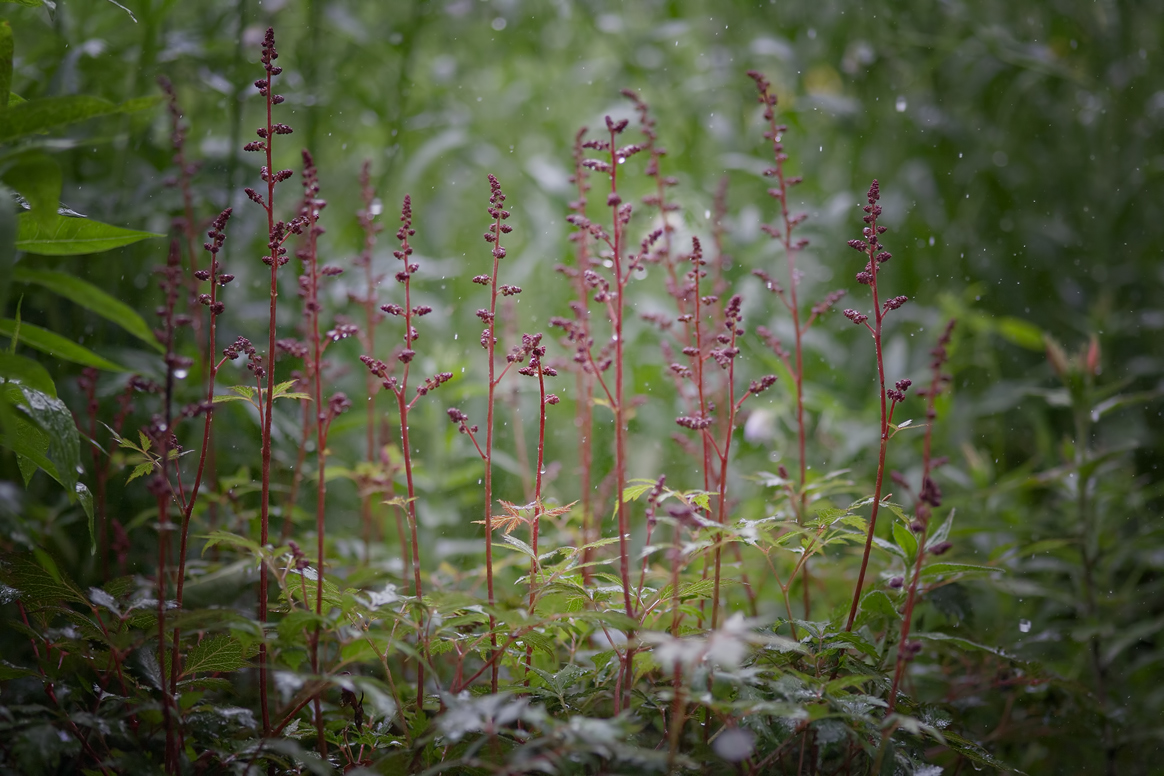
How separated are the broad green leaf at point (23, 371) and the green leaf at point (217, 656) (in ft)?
0.98

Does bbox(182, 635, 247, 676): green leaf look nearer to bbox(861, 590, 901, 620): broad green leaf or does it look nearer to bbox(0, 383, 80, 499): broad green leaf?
bbox(0, 383, 80, 499): broad green leaf

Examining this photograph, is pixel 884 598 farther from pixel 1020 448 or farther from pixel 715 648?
pixel 1020 448

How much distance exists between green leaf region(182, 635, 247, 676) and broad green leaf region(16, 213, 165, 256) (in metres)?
0.42

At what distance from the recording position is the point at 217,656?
78cm

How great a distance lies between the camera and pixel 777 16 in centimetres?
236

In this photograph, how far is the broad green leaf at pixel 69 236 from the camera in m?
0.78

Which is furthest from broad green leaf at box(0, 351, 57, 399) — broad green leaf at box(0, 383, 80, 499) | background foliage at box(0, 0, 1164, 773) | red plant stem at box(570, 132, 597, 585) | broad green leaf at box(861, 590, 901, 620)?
broad green leaf at box(861, 590, 901, 620)

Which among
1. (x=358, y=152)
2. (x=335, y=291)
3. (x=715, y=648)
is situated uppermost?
(x=358, y=152)

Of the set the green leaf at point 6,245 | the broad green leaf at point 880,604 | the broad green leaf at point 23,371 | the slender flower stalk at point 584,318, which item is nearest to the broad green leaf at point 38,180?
the green leaf at point 6,245

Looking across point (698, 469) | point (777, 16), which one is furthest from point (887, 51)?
point (698, 469)

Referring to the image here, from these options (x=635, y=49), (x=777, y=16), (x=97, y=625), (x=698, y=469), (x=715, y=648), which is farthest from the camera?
(x=777, y=16)

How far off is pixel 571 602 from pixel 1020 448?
200cm

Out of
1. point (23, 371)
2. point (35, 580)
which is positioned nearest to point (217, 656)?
point (35, 580)

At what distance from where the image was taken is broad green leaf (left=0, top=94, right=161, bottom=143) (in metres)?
0.66
